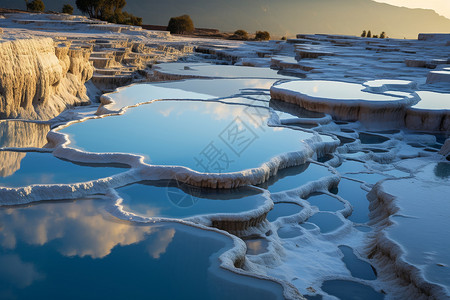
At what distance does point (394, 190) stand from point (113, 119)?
373cm

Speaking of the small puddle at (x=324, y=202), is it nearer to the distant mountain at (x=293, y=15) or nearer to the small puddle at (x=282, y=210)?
the small puddle at (x=282, y=210)

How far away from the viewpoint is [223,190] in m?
4.59

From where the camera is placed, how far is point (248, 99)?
8914mm

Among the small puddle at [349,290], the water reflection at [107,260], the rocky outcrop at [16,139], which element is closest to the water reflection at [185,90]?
the rocky outcrop at [16,139]

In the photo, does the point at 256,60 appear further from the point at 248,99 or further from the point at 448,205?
the point at 448,205

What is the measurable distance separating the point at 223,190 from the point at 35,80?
5254 millimetres

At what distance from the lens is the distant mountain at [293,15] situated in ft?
366

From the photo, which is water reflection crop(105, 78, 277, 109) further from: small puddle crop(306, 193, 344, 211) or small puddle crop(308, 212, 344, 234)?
small puddle crop(308, 212, 344, 234)

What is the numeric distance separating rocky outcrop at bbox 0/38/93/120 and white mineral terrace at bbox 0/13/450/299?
0.11ft

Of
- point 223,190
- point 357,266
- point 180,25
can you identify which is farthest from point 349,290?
point 180,25

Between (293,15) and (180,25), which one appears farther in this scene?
(293,15)

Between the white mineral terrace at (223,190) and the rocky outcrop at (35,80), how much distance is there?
0.03 meters

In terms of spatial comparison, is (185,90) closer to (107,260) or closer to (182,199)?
(182,199)

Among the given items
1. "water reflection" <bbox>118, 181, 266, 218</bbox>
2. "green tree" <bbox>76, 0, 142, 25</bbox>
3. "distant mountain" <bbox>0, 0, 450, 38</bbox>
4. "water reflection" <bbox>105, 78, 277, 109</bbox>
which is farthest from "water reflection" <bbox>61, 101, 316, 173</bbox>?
"distant mountain" <bbox>0, 0, 450, 38</bbox>
